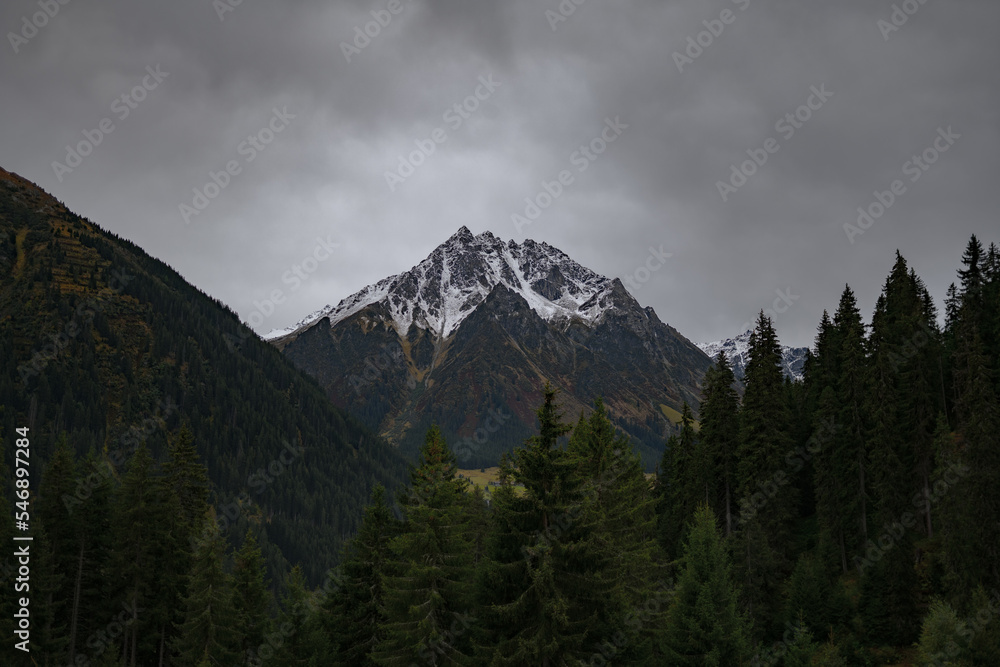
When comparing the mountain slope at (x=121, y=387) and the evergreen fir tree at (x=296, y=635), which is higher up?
the mountain slope at (x=121, y=387)

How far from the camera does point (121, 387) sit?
16488 centimetres

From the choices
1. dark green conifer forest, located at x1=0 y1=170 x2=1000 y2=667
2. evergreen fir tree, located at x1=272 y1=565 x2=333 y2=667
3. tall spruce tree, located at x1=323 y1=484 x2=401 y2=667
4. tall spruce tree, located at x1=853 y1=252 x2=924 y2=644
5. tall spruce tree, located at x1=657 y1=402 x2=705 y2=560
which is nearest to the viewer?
dark green conifer forest, located at x1=0 y1=170 x2=1000 y2=667

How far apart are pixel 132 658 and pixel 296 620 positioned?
1296 centimetres

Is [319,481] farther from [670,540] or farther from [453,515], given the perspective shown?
[453,515]

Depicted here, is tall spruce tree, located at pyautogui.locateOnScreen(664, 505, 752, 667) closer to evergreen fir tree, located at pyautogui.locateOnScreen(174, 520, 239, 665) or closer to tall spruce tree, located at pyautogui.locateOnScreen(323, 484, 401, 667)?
tall spruce tree, located at pyautogui.locateOnScreen(323, 484, 401, 667)

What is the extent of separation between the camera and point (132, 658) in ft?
116

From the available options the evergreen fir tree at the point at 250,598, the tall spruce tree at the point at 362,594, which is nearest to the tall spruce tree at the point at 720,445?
the tall spruce tree at the point at 362,594

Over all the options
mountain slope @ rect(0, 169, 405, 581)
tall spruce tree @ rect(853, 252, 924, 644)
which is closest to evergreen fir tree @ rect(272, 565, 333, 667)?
tall spruce tree @ rect(853, 252, 924, 644)

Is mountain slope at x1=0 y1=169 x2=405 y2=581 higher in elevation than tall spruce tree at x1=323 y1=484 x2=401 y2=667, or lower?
higher

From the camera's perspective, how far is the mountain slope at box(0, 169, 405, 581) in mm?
150000

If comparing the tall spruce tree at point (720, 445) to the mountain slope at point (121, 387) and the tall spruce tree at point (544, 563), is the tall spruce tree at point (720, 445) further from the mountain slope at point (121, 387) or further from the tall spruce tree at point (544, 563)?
the mountain slope at point (121, 387)

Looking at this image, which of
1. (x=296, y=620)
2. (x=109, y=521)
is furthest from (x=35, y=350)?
(x=296, y=620)

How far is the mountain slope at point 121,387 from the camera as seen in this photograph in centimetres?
15000

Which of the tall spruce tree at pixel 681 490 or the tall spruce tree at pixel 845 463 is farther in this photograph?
the tall spruce tree at pixel 681 490
